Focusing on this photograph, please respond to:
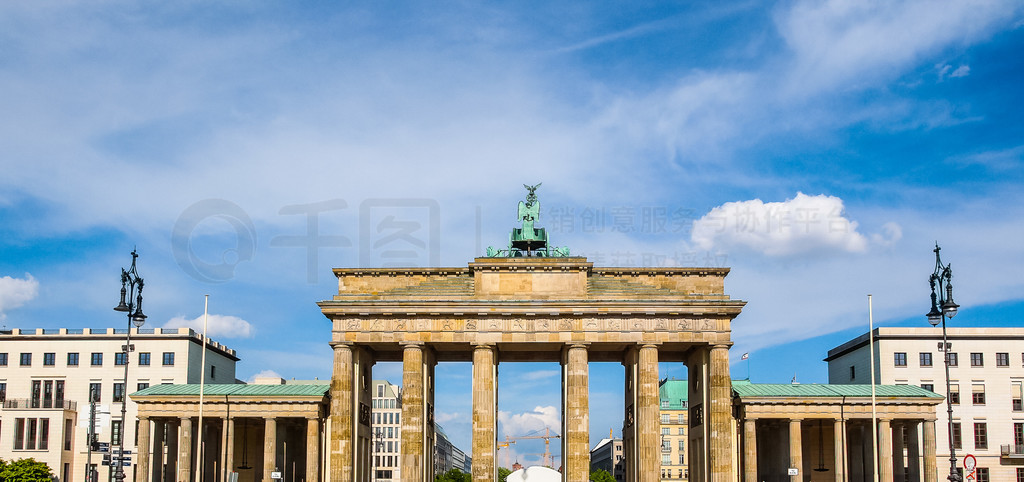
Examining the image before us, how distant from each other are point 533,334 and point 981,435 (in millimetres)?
43962

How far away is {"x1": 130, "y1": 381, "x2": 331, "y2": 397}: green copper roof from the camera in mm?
72062

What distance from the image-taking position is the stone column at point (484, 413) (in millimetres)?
65938

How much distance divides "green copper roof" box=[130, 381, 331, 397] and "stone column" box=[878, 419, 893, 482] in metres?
42.8

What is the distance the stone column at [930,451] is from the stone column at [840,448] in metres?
5.90

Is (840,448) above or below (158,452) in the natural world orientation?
above

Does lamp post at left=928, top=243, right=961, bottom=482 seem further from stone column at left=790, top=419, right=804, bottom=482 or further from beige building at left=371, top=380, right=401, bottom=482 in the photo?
beige building at left=371, top=380, right=401, bottom=482

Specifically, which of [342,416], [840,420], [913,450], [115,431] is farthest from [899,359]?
[115,431]

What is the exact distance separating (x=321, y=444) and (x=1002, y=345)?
60155 millimetres

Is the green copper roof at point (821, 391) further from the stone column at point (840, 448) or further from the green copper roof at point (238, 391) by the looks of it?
the green copper roof at point (238, 391)

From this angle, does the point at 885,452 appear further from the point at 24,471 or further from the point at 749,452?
the point at 24,471

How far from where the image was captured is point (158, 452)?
7444 centimetres

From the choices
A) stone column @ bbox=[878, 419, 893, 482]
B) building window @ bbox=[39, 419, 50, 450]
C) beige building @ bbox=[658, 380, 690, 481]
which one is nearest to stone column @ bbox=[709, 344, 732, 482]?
stone column @ bbox=[878, 419, 893, 482]

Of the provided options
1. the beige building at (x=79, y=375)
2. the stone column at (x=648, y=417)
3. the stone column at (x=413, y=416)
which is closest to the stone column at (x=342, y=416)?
the stone column at (x=413, y=416)

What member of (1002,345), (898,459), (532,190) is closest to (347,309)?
A: (532,190)
